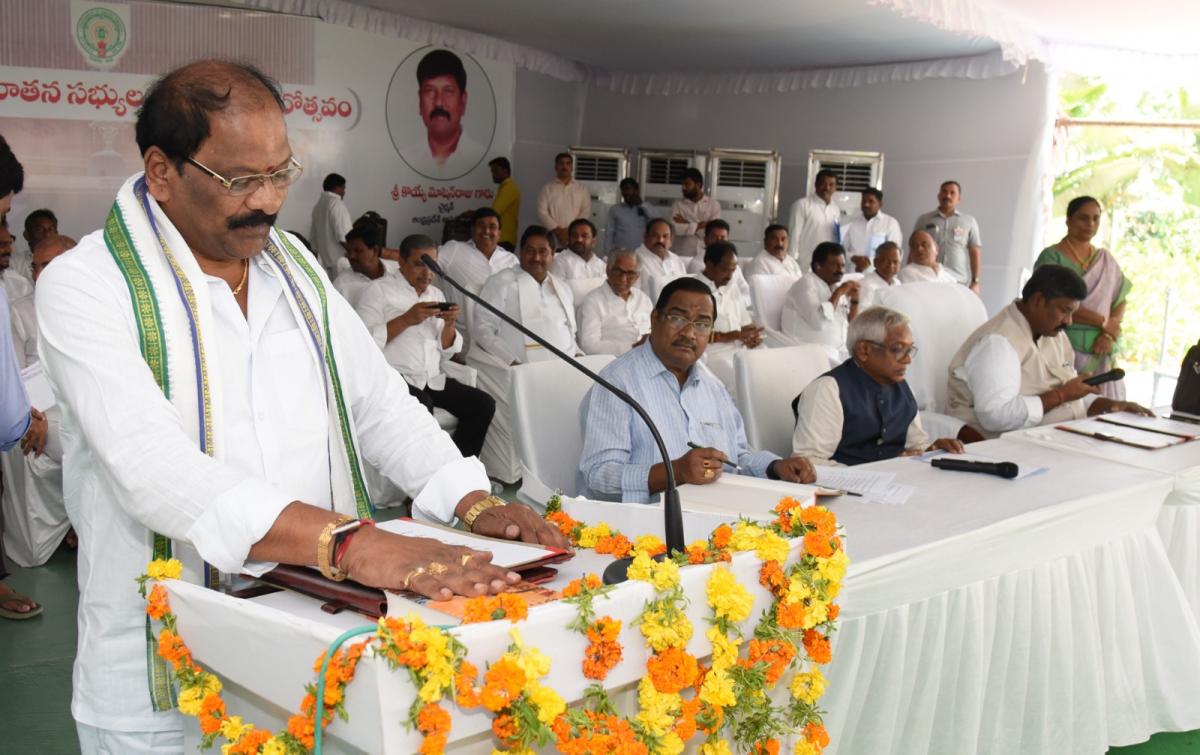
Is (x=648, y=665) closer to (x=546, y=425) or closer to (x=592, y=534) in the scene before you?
(x=592, y=534)

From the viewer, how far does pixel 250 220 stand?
1305 millimetres

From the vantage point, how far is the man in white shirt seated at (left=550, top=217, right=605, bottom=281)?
770cm

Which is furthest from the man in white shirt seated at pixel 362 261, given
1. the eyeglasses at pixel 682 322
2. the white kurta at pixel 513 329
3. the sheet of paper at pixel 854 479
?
the sheet of paper at pixel 854 479

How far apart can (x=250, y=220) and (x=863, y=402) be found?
255 centimetres

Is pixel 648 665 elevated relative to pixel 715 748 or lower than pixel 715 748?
elevated

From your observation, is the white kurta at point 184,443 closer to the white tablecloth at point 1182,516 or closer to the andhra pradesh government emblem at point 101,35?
the white tablecloth at point 1182,516

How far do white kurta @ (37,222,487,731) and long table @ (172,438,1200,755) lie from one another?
3.42 feet

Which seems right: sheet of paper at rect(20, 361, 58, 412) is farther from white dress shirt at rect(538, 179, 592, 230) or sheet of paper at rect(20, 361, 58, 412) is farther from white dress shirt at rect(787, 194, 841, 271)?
white dress shirt at rect(787, 194, 841, 271)

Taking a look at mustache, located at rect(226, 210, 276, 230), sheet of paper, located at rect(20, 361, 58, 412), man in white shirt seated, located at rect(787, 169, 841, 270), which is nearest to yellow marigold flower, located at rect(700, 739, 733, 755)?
mustache, located at rect(226, 210, 276, 230)

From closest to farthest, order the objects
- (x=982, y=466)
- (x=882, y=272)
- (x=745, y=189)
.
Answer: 1. (x=982, y=466)
2. (x=882, y=272)
3. (x=745, y=189)

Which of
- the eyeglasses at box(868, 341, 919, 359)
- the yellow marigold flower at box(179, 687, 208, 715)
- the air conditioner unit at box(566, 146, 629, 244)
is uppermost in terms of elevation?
the air conditioner unit at box(566, 146, 629, 244)

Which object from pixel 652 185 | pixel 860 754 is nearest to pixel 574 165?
pixel 652 185

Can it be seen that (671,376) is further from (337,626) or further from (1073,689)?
(337,626)

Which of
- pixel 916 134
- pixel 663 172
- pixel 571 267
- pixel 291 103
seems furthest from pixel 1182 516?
→ pixel 663 172
